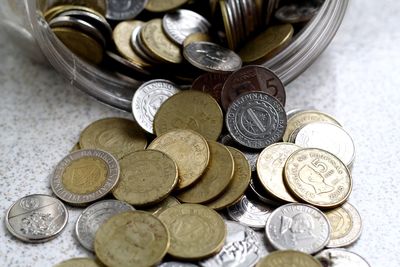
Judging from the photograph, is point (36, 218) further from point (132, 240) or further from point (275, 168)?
point (275, 168)

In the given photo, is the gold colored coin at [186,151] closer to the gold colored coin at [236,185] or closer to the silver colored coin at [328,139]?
the gold colored coin at [236,185]

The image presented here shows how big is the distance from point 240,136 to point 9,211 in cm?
46

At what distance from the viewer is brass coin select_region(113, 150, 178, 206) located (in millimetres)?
1210

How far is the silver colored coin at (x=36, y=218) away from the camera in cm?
119

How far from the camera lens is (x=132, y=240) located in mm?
1135

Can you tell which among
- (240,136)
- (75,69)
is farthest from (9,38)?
(240,136)

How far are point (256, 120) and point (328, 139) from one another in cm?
15

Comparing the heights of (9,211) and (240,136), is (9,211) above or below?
below

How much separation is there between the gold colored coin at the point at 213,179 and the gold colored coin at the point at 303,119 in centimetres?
17

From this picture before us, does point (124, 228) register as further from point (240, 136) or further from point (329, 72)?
point (329, 72)

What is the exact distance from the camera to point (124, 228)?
45.4 inches

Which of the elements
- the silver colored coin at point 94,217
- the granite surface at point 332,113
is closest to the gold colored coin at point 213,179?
the silver colored coin at point 94,217

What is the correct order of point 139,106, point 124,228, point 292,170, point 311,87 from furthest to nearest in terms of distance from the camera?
point 311,87 → point 139,106 → point 292,170 → point 124,228

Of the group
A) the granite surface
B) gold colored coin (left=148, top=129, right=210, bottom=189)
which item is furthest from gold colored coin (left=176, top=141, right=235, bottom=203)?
the granite surface
